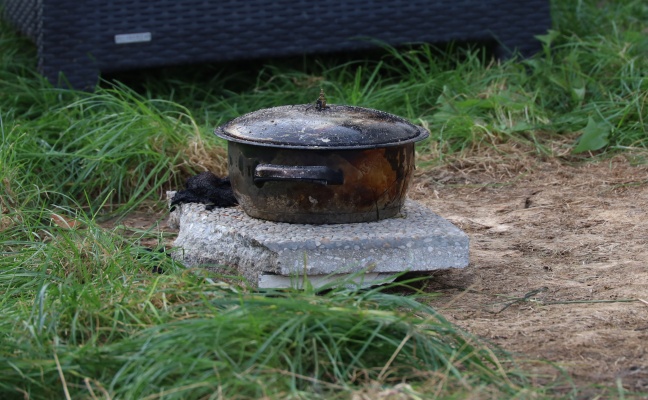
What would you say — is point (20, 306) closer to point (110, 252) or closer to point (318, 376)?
point (110, 252)

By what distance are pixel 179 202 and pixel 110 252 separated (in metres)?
0.58

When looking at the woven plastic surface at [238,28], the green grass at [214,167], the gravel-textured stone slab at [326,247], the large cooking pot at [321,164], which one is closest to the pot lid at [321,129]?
the large cooking pot at [321,164]

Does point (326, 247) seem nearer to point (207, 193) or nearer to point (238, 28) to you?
point (207, 193)

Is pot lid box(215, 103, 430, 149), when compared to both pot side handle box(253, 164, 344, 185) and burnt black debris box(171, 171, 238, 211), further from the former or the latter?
burnt black debris box(171, 171, 238, 211)

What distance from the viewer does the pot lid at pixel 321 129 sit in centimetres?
308

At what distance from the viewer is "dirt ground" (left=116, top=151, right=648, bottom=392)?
8.50 feet

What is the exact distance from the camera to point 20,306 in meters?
2.67

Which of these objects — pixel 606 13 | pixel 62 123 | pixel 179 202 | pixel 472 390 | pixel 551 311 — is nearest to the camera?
pixel 472 390

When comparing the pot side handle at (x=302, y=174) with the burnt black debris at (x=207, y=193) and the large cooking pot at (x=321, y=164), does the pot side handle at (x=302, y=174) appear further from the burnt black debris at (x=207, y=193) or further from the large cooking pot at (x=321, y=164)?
the burnt black debris at (x=207, y=193)

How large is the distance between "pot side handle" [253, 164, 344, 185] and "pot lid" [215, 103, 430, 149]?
7cm

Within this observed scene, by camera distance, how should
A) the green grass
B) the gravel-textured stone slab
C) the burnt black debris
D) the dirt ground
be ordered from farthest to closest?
the burnt black debris, the gravel-textured stone slab, the dirt ground, the green grass

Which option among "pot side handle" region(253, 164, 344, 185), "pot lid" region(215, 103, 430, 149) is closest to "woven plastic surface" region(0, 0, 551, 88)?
"pot lid" region(215, 103, 430, 149)

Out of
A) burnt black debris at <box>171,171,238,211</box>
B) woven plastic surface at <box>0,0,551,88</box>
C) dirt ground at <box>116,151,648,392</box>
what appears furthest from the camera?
woven plastic surface at <box>0,0,551,88</box>

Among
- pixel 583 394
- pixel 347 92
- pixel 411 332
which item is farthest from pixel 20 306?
pixel 347 92
